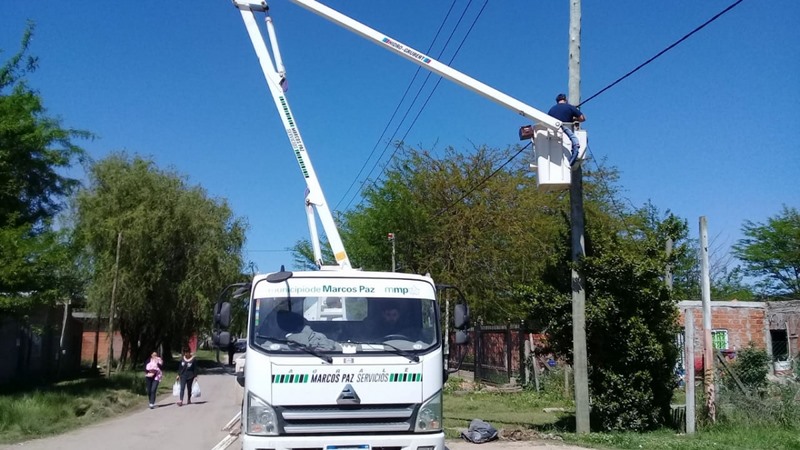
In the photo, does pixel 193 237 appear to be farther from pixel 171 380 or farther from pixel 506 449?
pixel 506 449

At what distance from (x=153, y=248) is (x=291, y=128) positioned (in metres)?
24.9

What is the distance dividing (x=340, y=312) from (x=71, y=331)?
33369 millimetres

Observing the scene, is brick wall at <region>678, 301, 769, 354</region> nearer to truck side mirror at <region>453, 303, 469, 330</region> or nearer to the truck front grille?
truck side mirror at <region>453, 303, 469, 330</region>

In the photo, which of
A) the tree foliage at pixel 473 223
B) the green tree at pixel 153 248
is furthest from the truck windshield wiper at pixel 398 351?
the green tree at pixel 153 248

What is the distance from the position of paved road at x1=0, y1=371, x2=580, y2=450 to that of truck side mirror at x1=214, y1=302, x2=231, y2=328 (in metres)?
4.75

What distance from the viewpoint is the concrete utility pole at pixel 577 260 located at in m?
12.9

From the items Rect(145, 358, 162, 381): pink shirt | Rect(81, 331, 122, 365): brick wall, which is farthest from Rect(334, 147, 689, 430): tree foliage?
Rect(81, 331, 122, 365): brick wall

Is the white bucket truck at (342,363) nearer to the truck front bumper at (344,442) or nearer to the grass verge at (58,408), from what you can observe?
the truck front bumper at (344,442)

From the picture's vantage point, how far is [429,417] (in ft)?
26.9

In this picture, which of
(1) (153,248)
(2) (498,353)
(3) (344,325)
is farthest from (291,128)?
(1) (153,248)

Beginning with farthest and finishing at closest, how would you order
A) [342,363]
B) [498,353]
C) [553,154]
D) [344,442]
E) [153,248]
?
[153,248] < [498,353] < [553,154] < [342,363] < [344,442]

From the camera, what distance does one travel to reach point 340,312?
8625mm

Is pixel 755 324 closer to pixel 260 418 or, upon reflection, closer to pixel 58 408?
pixel 58 408

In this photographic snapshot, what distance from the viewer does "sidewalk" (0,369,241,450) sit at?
13617 mm
